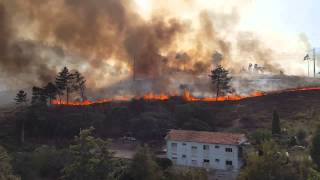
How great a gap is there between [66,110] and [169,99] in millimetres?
14723

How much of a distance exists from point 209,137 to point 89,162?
16149mm

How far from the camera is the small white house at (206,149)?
1597 inches

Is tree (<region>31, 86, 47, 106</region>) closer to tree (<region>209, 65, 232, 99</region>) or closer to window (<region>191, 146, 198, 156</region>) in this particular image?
tree (<region>209, 65, 232, 99</region>)

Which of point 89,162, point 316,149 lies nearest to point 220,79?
point 316,149

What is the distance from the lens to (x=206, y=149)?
137ft

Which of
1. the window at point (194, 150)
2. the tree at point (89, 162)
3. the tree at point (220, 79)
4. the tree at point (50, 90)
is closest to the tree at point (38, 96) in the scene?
the tree at point (50, 90)

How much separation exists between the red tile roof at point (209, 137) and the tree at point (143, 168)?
8.46 m

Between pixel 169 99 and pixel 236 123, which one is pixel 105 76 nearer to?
pixel 169 99

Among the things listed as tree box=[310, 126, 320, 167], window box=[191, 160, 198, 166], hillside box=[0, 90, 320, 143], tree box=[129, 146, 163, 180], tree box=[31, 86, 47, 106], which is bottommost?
window box=[191, 160, 198, 166]

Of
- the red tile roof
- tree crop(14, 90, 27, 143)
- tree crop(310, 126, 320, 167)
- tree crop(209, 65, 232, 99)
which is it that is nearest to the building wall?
the red tile roof

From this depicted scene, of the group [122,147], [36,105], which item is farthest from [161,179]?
[36,105]

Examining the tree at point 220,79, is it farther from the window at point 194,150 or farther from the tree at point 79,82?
A: the window at point 194,150

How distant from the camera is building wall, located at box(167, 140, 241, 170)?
4053 centimetres

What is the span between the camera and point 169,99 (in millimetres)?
64688
